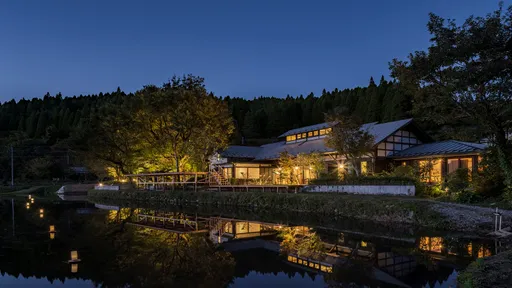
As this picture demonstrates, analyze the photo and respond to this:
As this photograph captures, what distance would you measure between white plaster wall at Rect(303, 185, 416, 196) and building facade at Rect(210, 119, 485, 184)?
155 inches

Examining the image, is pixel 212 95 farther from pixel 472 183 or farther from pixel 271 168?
pixel 472 183

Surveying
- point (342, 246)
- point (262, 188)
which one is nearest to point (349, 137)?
point (262, 188)

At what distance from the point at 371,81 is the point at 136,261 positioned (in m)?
67.5

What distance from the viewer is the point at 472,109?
1698 cm

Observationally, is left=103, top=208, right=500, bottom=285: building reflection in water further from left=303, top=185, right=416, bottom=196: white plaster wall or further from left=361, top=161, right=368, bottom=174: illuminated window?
left=361, top=161, right=368, bottom=174: illuminated window

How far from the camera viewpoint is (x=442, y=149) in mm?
26719

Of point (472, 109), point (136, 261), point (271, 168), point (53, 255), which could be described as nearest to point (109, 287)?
point (136, 261)

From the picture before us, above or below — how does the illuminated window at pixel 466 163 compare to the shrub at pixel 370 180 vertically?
above

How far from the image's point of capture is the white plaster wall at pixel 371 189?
21.5 metres

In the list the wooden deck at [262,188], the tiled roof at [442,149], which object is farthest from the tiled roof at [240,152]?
the tiled roof at [442,149]

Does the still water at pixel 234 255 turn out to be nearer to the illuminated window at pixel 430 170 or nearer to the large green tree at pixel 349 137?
the large green tree at pixel 349 137

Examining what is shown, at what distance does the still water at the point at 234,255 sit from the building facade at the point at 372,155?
36.4ft

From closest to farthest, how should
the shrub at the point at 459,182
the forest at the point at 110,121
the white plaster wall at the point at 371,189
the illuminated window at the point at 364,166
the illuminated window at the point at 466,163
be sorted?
the shrub at the point at 459,182
the white plaster wall at the point at 371,189
the illuminated window at the point at 466,163
the illuminated window at the point at 364,166
the forest at the point at 110,121

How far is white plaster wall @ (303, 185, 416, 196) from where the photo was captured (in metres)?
21.5
